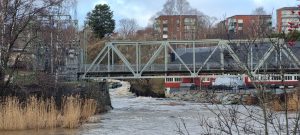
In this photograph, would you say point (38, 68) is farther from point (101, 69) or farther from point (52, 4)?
point (101, 69)

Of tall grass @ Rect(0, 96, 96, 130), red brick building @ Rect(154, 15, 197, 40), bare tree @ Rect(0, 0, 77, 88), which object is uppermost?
red brick building @ Rect(154, 15, 197, 40)

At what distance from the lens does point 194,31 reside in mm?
111250

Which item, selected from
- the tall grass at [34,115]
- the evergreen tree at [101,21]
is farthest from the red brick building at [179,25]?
the tall grass at [34,115]

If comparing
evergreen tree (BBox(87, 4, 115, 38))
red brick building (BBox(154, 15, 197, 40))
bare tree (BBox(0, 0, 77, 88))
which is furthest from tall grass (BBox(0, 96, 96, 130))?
evergreen tree (BBox(87, 4, 115, 38))

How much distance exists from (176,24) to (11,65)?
257 feet

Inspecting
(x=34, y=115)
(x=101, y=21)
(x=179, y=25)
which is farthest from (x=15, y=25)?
(x=101, y=21)

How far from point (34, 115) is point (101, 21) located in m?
87.8

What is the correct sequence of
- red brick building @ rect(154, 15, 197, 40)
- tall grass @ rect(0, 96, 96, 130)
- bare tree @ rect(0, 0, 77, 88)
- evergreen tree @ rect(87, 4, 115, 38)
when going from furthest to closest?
1. evergreen tree @ rect(87, 4, 115, 38)
2. red brick building @ rect(154, 15, 197, 40)
3. bare tree @ rect(0, 0, 77, 88)
4. tall grass @ rect(0, 96, 96, 130)

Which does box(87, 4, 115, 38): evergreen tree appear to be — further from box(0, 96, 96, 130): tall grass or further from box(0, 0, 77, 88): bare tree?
box(0, 96, 96, 130): tall grass

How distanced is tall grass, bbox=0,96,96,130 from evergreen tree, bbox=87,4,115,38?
81.2m

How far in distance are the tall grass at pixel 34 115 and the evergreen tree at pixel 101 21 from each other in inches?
3195

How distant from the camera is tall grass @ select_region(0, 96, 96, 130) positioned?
2188 centimetres

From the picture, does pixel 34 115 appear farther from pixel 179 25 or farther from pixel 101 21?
pixel 101 21

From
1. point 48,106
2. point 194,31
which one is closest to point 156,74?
point 48,106
